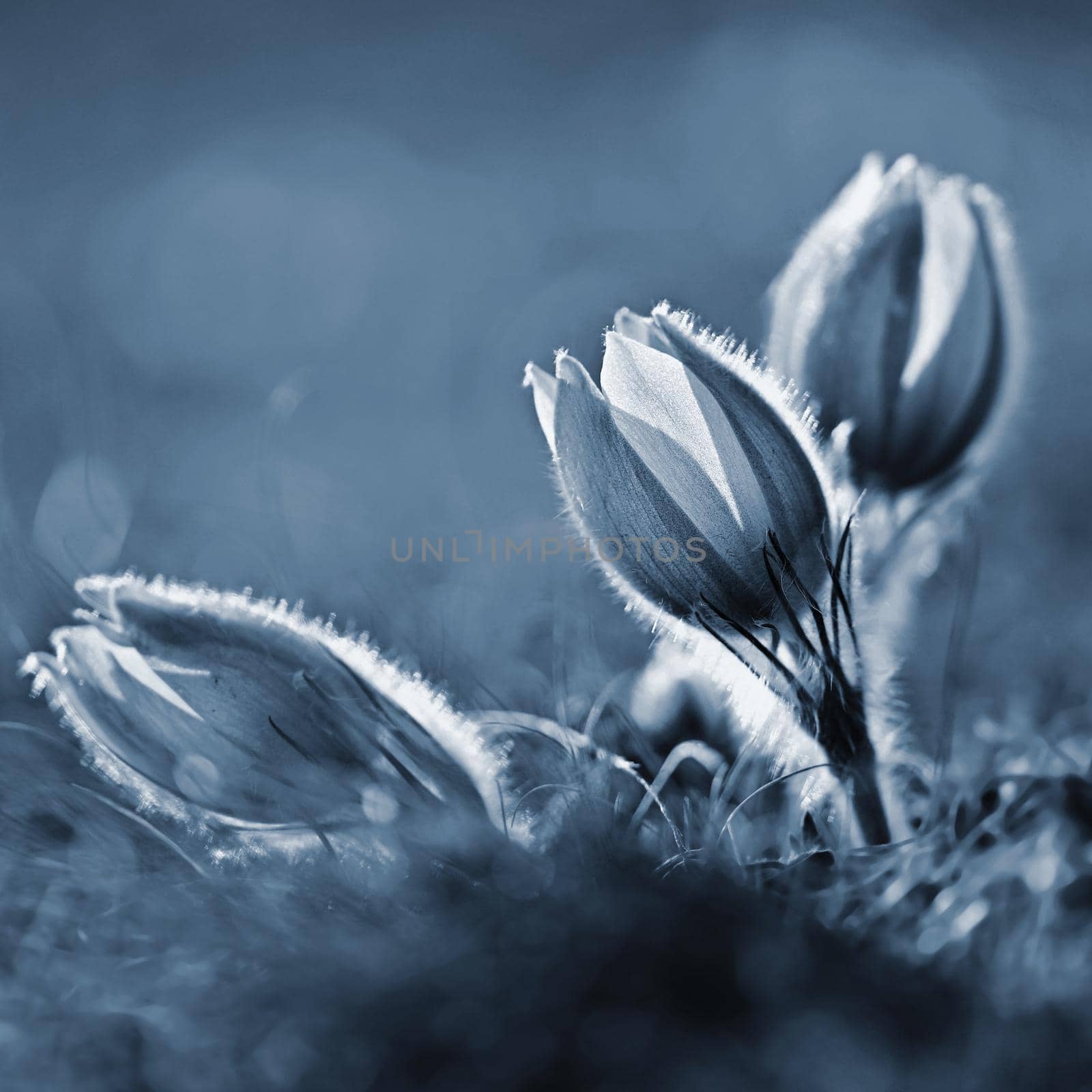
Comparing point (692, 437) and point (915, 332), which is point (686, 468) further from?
point (915, 332)

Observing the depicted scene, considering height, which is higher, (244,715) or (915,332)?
(915,332)

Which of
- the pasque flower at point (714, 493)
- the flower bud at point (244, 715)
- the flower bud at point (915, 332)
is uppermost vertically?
the flower bud at point (915, 332)

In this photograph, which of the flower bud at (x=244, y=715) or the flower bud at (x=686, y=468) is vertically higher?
the flower bud at (x=686, y=468)

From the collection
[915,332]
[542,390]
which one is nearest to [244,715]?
[542,390]

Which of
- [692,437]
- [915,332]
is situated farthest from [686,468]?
[915,332]
